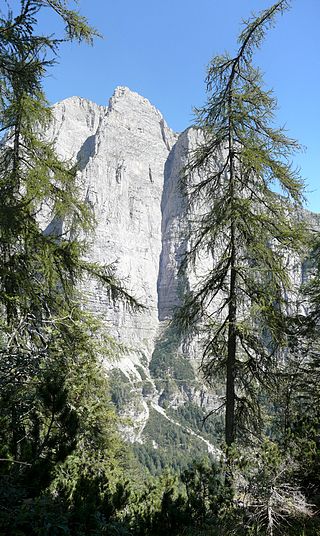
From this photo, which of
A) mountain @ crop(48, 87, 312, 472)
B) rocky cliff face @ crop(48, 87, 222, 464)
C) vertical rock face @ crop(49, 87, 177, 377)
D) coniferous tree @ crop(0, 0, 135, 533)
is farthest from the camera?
vertical rock face @ crop(49, 87, 177, 377)

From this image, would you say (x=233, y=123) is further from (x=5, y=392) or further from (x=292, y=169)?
(x=5, y=392)

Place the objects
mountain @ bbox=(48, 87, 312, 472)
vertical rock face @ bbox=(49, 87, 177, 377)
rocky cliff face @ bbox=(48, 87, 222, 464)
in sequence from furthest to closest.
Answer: vertical rock face @ bbox=(49, 87, 177, 377), rocky cliff face @ bbox=(48, 87, 222, 464), mountain @ bbox=(48, 87, 312, 472)

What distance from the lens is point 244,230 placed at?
6.44 metres

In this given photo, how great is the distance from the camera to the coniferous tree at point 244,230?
6.22m

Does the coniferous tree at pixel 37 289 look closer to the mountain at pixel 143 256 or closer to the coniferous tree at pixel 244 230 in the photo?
Answer: the coniferous tree at pixel 244 230

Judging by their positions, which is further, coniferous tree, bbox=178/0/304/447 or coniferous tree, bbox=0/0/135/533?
coniferous tree, bbox=178/0/304/447

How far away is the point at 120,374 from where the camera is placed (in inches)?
5320

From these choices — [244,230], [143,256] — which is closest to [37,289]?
[244,230]

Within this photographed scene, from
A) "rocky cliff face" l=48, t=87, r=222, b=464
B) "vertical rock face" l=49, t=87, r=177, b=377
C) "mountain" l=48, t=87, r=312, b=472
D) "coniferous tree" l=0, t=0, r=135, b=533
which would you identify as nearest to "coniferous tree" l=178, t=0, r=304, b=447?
"coniferous tree" l=0, t=0, r=135, b=533

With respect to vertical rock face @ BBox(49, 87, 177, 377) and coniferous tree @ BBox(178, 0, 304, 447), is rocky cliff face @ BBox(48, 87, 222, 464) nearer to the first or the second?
vertical rock face @ BBox(49, 87, 177, 377)

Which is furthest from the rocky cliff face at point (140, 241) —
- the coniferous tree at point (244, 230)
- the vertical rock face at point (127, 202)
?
the coniferous tree at point (244, 230)

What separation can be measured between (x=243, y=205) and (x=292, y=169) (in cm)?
114

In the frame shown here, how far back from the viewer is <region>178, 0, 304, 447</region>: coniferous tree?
622 cm

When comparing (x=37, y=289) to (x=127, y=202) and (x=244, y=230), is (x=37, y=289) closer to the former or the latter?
(x=244, y=230)
